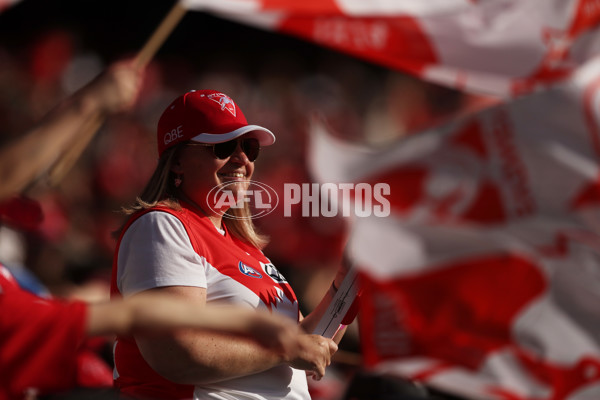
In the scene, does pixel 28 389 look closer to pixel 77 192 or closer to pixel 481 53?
pixel 481 53

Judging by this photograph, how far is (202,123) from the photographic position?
226 cm

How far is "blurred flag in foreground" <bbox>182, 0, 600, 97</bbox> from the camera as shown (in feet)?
12.5

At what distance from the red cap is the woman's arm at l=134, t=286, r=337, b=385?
0.46 meters

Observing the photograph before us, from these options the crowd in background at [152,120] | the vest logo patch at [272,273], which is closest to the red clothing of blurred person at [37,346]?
the vest logo patch at [272,273]

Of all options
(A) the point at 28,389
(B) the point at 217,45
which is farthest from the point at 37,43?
(A) the point at 28,389

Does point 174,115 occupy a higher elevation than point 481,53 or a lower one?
higher

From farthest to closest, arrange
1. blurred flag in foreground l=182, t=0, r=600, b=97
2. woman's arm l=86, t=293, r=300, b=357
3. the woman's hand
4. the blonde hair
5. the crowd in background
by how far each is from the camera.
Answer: the crowd in background < blurred flag in foreground l=182, t=0, r=600, b=97 < the blonde hair < the woman's hand < woman's arm l=86, t=293, r=300, b=357

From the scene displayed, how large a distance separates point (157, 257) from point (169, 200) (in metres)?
0.25

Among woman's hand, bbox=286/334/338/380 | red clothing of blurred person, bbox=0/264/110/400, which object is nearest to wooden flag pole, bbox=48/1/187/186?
red clothing of blurred person, bbox=0/264/110/400

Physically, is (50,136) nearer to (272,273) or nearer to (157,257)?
(157,257)

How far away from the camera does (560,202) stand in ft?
10.5

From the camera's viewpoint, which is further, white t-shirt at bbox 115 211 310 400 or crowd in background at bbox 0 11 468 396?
crowd in background at bbox 0 11 468 396

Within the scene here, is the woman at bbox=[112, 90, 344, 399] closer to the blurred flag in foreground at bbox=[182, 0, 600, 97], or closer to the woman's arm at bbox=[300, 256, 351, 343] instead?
the woman's arm at bbox=[300, 256, 351, 343]

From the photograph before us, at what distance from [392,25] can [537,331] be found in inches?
68.6
